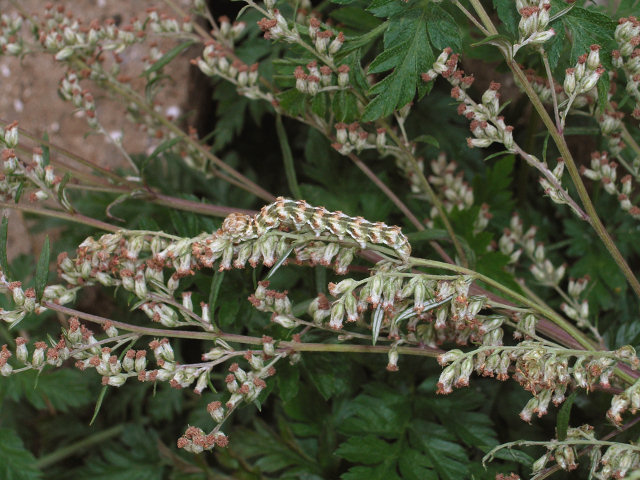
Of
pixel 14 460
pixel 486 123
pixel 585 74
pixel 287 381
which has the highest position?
pixel 585 74

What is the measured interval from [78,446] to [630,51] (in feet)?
6.24

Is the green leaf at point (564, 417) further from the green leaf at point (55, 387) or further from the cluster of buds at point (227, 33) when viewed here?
the green leaf at point (55, 387)

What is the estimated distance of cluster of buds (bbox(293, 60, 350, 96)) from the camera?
1295 millimetres

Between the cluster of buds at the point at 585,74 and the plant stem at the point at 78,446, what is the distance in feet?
5.40

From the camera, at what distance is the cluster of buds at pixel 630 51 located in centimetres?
118

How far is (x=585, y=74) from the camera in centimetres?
112

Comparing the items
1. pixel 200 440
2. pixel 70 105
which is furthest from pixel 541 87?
pixel 70 105

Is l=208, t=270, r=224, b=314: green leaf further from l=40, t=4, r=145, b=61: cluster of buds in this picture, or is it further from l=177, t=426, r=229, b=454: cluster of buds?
l=40, t=4, r=145, b=61: cluster of buds

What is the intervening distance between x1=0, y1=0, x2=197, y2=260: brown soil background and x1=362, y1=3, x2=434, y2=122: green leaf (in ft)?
4.16

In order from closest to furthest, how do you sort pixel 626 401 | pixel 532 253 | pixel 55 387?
pixel 626 401
pixel 532 253
pixel 55 387

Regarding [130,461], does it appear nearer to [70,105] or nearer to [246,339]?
[246,339]

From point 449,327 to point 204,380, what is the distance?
46 cm

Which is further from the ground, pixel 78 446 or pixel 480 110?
pixel 480 110

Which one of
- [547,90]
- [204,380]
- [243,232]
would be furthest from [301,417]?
[547,90]
